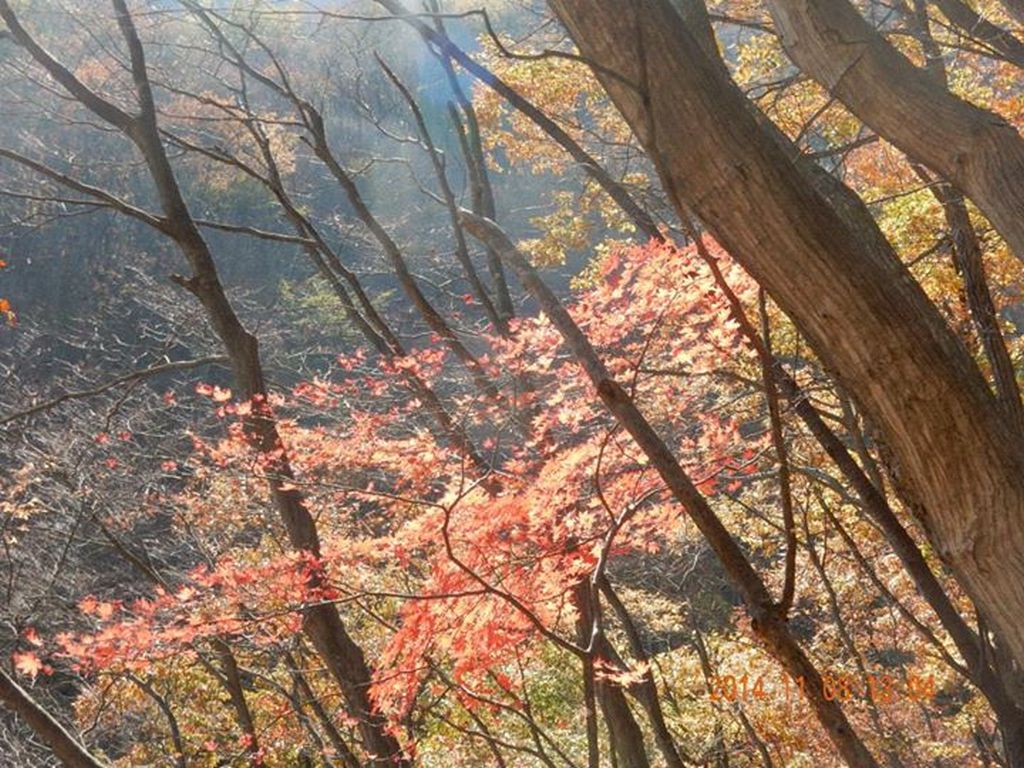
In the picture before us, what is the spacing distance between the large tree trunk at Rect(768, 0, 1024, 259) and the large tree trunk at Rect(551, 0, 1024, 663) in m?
0.93

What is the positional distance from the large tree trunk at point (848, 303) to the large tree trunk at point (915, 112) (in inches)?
36.5

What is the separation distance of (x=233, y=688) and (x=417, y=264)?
15.2 m

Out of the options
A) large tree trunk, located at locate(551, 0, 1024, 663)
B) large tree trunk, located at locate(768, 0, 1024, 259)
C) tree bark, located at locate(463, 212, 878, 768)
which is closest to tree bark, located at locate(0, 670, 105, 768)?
tree bark, located at locate(463, 212, 878, 768)

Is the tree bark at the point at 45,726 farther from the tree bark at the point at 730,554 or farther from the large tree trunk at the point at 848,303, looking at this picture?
the large tree trunk at the point at 848,303

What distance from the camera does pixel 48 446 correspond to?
28.3ft

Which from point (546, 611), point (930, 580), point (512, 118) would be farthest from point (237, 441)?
point (512, 118)

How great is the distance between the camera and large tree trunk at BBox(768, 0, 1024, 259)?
2.55m

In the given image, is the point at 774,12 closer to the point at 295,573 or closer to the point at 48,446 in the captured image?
the point at 295,573

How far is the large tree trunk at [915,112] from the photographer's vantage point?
255cm

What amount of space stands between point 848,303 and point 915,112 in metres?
1.09

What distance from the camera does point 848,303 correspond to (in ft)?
5.80
